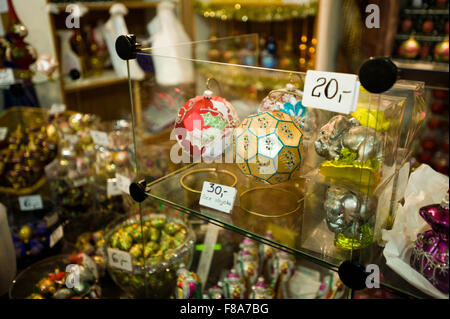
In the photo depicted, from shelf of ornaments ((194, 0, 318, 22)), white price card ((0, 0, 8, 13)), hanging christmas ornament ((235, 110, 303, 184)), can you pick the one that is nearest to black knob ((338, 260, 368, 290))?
hanging christmas ornament ((235, 110, 303, 184))

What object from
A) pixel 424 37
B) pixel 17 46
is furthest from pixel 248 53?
pixel 424 37

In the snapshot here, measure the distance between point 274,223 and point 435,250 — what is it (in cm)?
33

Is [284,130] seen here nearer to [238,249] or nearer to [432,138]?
[238,249]

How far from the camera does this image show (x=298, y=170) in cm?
88

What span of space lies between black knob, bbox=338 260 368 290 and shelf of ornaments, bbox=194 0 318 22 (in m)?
2.07

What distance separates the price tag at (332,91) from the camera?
2.09 feet

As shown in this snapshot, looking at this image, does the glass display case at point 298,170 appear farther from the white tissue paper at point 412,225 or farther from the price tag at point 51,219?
the price tag at point 51,219

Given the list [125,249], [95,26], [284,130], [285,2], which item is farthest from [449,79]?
[95,26]

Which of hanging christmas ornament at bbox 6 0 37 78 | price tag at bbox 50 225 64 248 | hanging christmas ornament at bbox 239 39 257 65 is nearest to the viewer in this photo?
price tag at bbox 50 225 64 248

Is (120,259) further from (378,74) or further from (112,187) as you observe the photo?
(378,74)

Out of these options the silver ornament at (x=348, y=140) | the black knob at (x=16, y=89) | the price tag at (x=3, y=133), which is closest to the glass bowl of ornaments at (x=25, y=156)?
the price tag at (x=3, y=133)

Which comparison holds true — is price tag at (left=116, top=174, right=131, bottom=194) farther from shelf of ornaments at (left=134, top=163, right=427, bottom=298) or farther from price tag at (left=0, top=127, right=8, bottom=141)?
price tag at (left=0, top=127, right=8, bottom=141)

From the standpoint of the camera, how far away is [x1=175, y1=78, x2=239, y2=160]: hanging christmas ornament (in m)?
0.93

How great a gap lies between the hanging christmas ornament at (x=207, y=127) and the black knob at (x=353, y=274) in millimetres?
408
